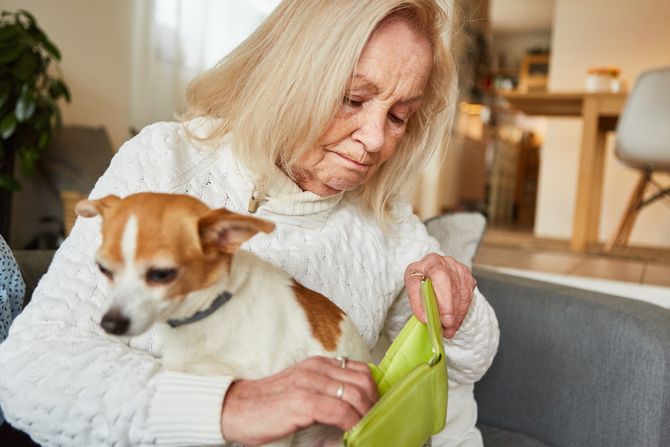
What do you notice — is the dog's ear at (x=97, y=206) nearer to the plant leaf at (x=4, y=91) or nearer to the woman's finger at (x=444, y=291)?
the woman's finger at (x=444, y=291)

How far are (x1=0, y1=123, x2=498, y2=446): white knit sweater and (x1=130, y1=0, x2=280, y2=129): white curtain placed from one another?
2.49m

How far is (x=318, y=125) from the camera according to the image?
819 mm

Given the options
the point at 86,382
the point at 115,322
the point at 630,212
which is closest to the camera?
the point at 115,322

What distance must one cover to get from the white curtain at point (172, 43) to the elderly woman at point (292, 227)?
Result: 2457 mm

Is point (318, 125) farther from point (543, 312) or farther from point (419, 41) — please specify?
point (543, 312)

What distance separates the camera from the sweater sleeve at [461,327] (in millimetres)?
979

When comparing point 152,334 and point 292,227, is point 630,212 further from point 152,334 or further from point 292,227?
point 152,334

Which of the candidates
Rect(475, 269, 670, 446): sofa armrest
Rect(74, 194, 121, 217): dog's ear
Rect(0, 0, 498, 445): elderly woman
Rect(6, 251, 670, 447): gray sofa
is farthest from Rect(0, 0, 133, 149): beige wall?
Rect(74, 194, 121, 217): dog's ear

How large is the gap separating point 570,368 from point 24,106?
203 cm

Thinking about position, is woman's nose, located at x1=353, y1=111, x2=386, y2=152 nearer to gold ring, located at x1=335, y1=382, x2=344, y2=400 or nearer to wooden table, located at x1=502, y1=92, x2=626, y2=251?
gold ring, located at x1=335, y1=382, x2=344, y2=400

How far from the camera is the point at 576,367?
1.17 metres

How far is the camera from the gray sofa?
3.37ft

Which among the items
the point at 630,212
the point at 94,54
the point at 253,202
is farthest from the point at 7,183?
the point at 630,212

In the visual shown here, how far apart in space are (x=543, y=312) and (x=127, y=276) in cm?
93
